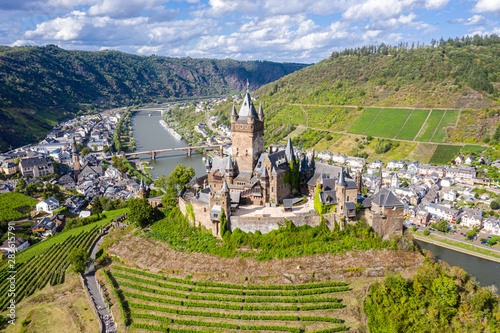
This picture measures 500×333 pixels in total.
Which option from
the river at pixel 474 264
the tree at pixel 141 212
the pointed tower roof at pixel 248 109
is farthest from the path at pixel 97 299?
the river at pixel 474 264

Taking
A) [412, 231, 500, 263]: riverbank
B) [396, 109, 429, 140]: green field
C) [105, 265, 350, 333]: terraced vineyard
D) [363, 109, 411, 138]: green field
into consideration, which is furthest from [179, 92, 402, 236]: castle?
[363, 109, 411, 138]: green field

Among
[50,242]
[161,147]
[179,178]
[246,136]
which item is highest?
[246,136]

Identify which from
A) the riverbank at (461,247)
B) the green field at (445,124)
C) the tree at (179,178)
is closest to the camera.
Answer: the riverbank at (461,247)

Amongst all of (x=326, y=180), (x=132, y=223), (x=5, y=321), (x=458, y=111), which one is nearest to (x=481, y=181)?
(x=458, y=111)

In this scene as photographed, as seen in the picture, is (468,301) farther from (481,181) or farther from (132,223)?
(481,181)

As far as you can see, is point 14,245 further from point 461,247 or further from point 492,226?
point 492,226

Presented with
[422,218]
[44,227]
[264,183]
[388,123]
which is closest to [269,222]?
[264,183]

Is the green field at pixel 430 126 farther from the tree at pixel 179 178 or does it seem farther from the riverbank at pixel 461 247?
the tree at pixel 179 178
